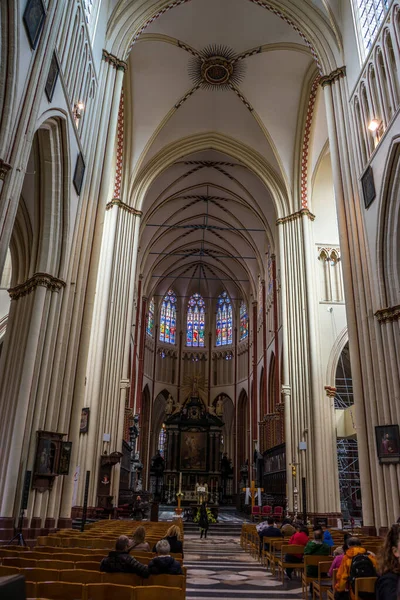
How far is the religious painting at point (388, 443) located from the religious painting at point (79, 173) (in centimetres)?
875

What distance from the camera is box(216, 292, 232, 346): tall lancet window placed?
130 ft

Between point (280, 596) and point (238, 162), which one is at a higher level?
point (238, 162)

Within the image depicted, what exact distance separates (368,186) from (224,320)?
93.3 ft

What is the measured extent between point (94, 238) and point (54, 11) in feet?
16.8

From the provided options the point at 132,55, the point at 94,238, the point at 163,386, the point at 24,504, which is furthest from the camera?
the point at 163,386

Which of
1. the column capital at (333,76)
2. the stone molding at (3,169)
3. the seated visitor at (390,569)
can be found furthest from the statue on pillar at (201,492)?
the seated visitor at (390,569)

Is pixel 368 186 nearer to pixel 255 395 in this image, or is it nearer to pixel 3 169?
pixel 3 169

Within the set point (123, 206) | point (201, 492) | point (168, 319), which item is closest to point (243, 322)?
point (168, 319)

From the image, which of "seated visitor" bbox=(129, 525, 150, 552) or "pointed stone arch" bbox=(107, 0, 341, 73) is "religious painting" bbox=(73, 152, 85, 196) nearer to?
"pointed stone arch" bbox=(107, 0, 341, 73)

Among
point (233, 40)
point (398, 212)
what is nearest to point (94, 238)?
point (398, 212)

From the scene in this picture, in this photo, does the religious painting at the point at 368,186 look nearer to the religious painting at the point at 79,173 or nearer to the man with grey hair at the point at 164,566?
the religious painting at the point at 79,173

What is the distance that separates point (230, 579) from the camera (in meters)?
7.95

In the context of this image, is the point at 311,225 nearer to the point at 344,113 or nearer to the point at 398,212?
the point at 344,113

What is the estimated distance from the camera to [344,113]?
13930 mm
